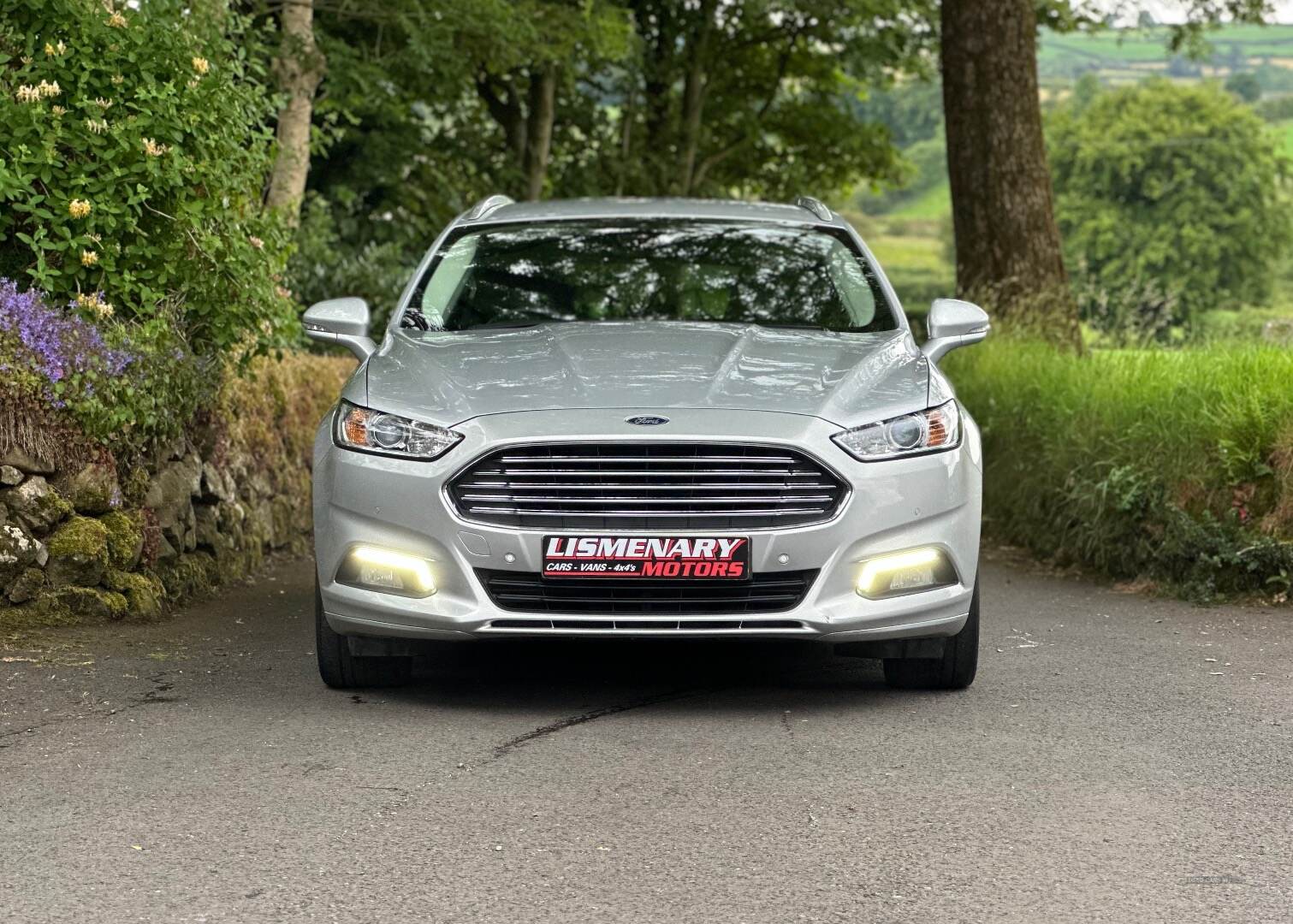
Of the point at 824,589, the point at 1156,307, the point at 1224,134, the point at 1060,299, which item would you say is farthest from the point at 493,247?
the point at 1224,134

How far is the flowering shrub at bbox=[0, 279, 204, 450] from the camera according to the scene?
7344mm

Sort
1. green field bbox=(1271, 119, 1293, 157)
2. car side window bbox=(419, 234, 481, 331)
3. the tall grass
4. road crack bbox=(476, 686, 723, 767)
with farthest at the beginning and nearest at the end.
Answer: green field bbox=(1271, 119, 1293, 157) < the tall grass < car side window bbox=(419, 234, 481, 331) < road crack bbox=(476, 686, 723, 767)

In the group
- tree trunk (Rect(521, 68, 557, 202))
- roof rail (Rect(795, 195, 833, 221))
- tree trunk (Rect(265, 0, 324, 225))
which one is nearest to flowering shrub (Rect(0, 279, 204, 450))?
roof rail (Rect(795, 195, 833, 221))

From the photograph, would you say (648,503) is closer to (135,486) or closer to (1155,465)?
(135,486)

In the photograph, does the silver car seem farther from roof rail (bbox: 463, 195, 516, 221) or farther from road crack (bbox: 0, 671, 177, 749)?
roof rail (bbox: 463, 195, 516, 221)

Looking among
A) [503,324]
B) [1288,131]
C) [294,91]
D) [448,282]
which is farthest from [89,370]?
[1288,131]

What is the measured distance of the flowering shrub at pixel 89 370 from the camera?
24.1 ft

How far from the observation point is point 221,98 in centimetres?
859

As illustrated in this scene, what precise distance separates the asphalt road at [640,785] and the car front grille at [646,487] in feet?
2.15

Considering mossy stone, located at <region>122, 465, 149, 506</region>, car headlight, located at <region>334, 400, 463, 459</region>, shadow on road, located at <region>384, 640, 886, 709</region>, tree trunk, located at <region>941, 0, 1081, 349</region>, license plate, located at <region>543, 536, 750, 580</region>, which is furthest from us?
tree trunk, located at <region>941, 0, 1081, 349</region>

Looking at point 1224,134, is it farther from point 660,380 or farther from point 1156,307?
point 660,380

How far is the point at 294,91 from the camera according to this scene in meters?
13.7

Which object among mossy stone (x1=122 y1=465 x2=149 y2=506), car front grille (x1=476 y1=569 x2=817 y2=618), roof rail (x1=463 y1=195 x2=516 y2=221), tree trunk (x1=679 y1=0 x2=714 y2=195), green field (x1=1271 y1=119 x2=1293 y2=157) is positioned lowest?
green field (x1=1271 y1=119 x2=1293 y2=157)

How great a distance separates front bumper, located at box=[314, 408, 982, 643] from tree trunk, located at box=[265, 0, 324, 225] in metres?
7.90
